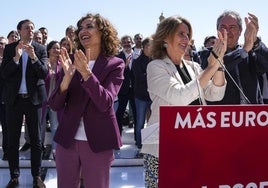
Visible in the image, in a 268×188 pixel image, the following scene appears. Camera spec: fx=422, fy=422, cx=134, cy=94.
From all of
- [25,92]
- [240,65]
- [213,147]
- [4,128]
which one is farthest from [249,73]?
[4,128]

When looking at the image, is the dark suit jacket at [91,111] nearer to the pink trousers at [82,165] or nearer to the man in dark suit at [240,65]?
the pink trousers at [82,165]

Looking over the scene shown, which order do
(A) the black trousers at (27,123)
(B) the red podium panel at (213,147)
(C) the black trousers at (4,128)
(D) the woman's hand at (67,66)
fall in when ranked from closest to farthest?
(B) the red podium panel at (213,147)
(D) the woman's hand at (67,66)
(A) the black trousers at (27,123)
(C) the black trousers at (4,128)

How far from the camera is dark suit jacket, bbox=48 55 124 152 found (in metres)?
2.62

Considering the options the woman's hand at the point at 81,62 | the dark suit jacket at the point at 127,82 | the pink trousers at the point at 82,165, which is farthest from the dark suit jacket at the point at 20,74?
the dark suit jacket at the point at 127,82

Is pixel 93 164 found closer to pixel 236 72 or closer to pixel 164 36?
pixel 164 36

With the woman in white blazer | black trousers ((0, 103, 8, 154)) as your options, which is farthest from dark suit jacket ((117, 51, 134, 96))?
the woman in white blazer

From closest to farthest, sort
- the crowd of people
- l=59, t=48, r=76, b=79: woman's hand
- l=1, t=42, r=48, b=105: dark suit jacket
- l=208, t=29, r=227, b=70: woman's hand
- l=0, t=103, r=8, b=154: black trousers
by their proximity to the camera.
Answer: l=208, t=29, r=227, b=70: woman's hand, the crowd of people, l=59, t=48, r=76, b=79: woman's hand, l=1, t=42, r=48, b=105: dark suit jacket, l=0, t=103, r=8, b=154: black trousers

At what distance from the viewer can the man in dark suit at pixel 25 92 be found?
14.4 ft

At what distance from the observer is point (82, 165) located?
8.83 feet

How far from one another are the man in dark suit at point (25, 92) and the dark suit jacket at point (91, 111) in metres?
1.73

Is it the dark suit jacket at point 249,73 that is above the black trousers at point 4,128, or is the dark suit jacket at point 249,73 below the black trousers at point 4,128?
above

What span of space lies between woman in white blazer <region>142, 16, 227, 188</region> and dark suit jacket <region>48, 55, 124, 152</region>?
35cm

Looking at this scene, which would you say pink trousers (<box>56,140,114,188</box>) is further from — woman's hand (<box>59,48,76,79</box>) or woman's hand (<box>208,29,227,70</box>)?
woman's hand (<box>208,29,227,70</box>)

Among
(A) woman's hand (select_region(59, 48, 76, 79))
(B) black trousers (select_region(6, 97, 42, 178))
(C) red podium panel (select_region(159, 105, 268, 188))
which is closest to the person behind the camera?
(C) red podium panel (select_region(159, 105, 268, 188))
